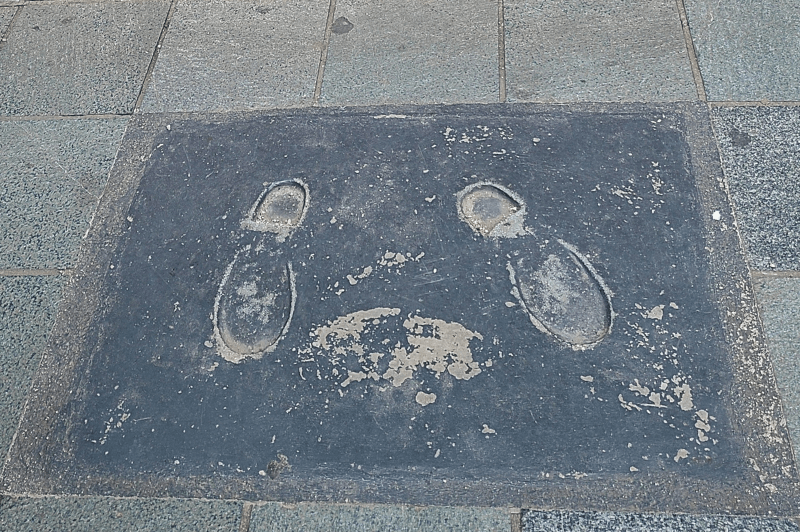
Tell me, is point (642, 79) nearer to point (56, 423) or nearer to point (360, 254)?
point (360, 254)

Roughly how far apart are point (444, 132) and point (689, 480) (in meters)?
1.30

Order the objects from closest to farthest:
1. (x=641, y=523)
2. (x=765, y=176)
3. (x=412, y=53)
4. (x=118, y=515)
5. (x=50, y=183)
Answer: (x=641, y=523) → (x=118, y=515) → (x=765, y=176) → (x=50, y=183) → (x=412, y=53)

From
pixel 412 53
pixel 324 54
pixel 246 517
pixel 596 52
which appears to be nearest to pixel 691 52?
pixel 596 52

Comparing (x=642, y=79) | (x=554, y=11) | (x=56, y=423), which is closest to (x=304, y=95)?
(x=554, y=11)

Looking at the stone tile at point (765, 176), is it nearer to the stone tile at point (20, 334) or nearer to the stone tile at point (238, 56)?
the stone tile at point (238, 56)

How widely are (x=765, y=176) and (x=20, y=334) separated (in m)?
2.35

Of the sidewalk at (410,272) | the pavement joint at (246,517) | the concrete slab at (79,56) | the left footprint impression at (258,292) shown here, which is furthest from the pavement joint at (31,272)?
the pavement joint at (246,517)

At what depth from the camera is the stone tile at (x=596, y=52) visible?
235 cm

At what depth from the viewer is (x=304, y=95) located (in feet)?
8.09

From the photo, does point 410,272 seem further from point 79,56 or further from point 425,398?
point 79,56

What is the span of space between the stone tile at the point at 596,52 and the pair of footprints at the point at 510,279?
21.8 inches

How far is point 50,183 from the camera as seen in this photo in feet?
7.65

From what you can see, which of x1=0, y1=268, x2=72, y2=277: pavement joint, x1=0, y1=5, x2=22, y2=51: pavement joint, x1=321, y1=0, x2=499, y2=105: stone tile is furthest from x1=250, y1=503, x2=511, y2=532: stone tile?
x1=0, y1=5, x2=22, y2=51: pavement joint

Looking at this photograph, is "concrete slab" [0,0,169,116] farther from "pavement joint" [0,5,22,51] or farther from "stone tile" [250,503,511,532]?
"stone tile" [250,503,511,532]
